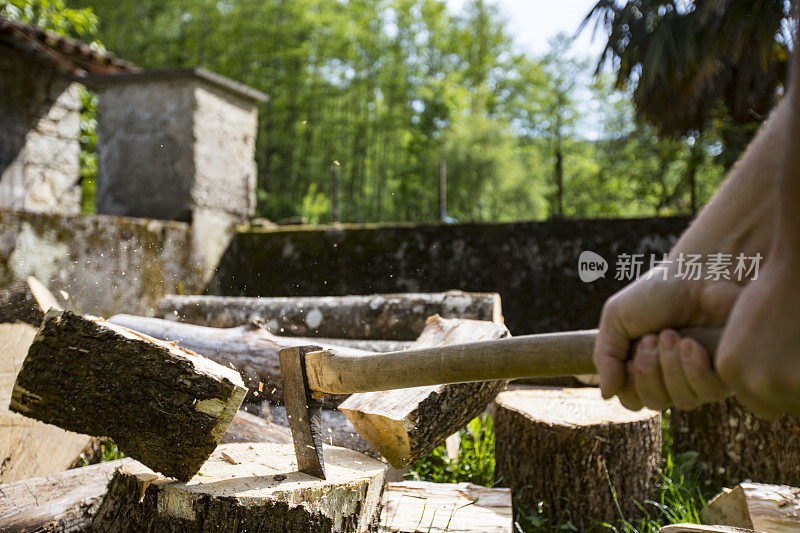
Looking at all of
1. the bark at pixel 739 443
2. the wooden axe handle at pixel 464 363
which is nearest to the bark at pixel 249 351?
the wooden axe handle at pixel 464 363

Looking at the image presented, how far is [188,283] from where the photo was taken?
4.39 metres

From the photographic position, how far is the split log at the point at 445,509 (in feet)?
6.53

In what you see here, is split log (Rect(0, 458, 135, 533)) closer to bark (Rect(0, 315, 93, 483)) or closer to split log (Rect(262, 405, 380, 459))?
bark (Rect(0, 315, 93, 483))

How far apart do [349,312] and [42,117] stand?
5.26m

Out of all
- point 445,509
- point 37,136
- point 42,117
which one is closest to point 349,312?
point 445,509

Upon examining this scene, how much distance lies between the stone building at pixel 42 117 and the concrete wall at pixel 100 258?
3.16 m

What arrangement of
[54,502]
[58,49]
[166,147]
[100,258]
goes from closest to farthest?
[54,502]
[100,258]
[166,147]
[58,49]

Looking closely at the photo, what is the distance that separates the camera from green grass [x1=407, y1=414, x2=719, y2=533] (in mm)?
2469

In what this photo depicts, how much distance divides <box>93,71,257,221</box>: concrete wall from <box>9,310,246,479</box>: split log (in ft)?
9.79

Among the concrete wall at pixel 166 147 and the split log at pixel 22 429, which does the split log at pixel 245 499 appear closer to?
the split log at pixel 22 429

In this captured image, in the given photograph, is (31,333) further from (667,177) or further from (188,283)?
(667,177)

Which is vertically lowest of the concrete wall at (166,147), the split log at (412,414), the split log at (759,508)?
the split log at (759,508)

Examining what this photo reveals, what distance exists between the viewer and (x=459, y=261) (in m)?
4.25

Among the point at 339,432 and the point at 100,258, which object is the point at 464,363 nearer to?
the point at 339,432
